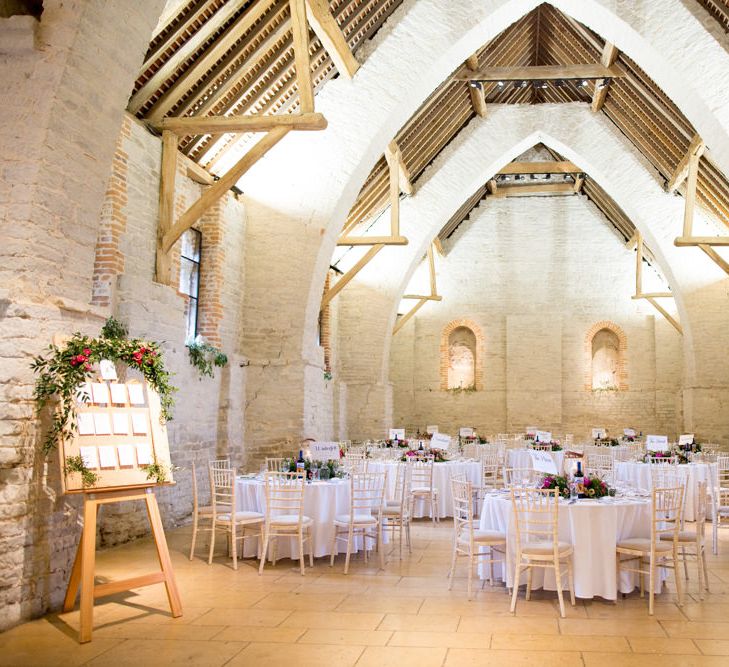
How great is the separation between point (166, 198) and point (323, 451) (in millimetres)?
3652

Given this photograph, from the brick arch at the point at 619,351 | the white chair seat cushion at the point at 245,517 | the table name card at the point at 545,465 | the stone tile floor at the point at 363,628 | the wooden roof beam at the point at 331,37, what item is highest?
the wooden roof beam at the point at 331,37

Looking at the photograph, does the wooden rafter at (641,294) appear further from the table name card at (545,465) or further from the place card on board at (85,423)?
the place card on board at (85,423)

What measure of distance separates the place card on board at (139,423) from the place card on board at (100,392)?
0.25 metres

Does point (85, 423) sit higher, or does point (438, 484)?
point (85, 423)

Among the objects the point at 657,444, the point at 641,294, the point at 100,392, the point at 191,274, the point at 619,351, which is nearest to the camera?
the point at 100,392

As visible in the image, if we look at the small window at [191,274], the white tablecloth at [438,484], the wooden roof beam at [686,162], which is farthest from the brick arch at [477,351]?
the small window at [191,274]

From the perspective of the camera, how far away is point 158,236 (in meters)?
8.33

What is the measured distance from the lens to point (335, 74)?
10.5 metres

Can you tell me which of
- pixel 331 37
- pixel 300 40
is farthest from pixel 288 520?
pixel 331 37

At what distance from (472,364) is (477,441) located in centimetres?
559

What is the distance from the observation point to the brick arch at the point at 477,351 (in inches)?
734

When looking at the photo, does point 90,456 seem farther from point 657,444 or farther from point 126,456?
point 657,444

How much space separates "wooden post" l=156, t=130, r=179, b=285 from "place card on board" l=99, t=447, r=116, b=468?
13.0ft

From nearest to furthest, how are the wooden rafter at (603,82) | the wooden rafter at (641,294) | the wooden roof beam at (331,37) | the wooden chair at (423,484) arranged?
the wooden roof beam at (331,37)
the wooden chair at (423,484)
the wooden rafter at (603,82)
the wooden rafter at (641,294)
